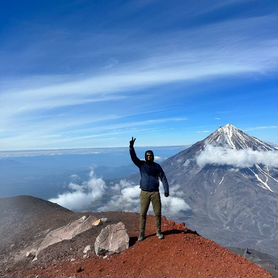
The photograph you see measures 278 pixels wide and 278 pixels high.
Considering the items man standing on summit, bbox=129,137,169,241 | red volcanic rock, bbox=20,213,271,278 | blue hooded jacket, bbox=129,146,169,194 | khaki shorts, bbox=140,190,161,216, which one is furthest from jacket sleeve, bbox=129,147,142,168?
red volcanic rock, bbox=20,213,271,278

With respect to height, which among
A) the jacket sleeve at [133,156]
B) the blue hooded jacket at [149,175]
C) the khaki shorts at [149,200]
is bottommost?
the khaki shorts at [149,200]

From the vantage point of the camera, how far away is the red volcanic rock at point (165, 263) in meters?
14.7

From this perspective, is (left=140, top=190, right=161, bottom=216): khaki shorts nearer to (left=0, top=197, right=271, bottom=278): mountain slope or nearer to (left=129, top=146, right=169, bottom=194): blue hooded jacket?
(left=129, top=146, right=169, bottom=194): blue hooded jacket

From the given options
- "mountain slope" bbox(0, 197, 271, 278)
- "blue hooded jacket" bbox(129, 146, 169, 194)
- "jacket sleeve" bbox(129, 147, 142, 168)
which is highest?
"jacket sleeve" bbox(129, 147, 142, 168)

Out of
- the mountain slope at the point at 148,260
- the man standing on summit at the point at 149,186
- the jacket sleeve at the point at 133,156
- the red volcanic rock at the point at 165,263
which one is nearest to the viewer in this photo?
the red volcanic rock at the point at 165,263

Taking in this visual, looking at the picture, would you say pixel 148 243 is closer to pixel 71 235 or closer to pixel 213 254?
pixel 213 254

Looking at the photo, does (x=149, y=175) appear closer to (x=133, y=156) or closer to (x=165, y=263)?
(x=133, y=156)

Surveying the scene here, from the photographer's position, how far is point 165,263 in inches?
604

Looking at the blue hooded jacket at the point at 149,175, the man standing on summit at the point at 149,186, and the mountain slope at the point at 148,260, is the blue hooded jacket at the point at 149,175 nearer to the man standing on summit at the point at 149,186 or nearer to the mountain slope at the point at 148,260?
the man standing on summit at the point at 149,186

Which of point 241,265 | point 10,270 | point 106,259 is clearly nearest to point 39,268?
point 10,270

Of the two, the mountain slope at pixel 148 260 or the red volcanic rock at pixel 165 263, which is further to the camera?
the mountain slope at pixel 148 260

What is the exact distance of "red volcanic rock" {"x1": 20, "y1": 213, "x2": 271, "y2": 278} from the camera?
14688 millimetres

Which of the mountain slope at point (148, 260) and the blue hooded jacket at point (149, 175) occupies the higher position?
the blue hooded jacket at point (149, 175)

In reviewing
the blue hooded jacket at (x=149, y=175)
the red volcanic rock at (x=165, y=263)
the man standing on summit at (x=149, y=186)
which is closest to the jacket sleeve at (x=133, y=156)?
the man standing on summit at (x=149, y=186)
